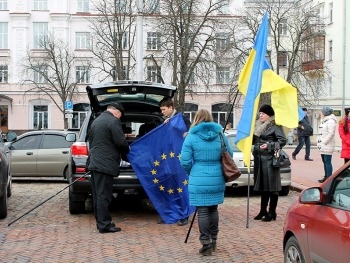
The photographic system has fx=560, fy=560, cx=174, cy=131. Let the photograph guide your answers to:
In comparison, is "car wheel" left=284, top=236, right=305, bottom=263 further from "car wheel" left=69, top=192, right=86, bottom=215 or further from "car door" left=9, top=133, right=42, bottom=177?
"car door" left=9, top=133, right=42, bottom=177

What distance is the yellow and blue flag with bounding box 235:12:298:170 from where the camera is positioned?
869 centimetres

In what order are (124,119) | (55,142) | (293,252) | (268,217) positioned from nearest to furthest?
(293,252) → (268,217) → (124,119) → (55,142)

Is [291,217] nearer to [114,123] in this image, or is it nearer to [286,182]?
[114,123]

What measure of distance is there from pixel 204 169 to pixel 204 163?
0.07m

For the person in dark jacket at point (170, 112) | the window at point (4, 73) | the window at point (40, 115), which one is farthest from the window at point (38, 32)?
the person in dark jacket at point (170, 112)

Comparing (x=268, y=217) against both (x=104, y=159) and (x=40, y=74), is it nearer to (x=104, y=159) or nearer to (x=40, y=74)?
(x=104, y=159)

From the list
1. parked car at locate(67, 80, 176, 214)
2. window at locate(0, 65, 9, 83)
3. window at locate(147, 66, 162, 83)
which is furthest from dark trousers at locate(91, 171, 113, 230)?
window at locate(0, 65, 9, 83)

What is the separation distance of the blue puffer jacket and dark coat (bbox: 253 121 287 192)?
7.97 feet

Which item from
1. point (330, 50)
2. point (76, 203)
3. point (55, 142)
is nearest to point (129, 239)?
point (76, 203)

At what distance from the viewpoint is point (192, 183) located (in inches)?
273

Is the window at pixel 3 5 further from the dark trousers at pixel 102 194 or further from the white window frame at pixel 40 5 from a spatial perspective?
the dark trousers at pixel 102 194

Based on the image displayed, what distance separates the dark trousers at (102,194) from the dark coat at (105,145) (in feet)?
0.42

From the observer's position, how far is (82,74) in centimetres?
5706

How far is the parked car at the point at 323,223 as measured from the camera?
4.35 m
